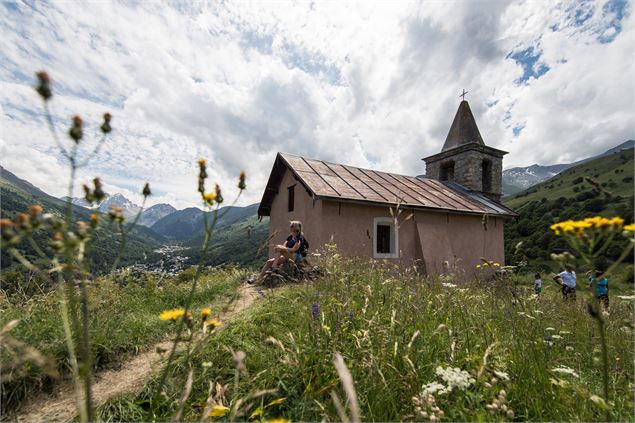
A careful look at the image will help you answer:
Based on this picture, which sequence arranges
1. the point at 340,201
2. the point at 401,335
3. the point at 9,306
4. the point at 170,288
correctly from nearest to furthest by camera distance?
the point at 401,335, the point at 9,306, the point at 170,288, the point at 340,201

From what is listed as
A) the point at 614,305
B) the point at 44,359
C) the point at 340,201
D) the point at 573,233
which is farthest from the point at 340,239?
the point at 44,359

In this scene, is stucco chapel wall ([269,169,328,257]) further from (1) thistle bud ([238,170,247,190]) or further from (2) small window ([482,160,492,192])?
(2) small window ([482,160,492,192])

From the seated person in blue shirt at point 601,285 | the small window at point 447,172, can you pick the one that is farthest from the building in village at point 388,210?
the seated person in blue shirt at point 601,285

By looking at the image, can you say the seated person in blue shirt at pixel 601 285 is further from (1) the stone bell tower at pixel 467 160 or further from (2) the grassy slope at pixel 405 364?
(1) the stone bell tower at pixel 467 160

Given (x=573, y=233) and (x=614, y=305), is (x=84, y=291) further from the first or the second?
(x=614, y=305)

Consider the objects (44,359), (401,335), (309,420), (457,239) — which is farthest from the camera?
(457,239)

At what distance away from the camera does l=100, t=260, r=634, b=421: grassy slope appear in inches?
79.5

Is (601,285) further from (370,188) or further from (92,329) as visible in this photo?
(92,329)

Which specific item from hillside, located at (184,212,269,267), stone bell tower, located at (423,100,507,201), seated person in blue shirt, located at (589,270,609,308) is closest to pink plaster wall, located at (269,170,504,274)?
hillside, located at (184,212,269,267)

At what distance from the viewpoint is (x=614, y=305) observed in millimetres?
→ 4137

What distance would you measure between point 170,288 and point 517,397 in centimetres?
612

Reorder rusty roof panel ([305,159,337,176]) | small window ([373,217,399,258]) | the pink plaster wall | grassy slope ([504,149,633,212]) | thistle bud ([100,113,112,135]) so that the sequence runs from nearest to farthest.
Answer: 1. thistle bud ([100,113,112,135])
2. the pink plaster wall
3. small window ([373,217,399,258])
4. rusty roof panel ([305,159,337,176])
5. grassy slope ([504,149,633,212])

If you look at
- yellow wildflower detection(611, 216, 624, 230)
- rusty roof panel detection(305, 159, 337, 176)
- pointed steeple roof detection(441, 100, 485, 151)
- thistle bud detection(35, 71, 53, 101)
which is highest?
pointed steeple roof detection(441, 100, 485, 151)

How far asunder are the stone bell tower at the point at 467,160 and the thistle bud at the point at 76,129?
1864 cm
